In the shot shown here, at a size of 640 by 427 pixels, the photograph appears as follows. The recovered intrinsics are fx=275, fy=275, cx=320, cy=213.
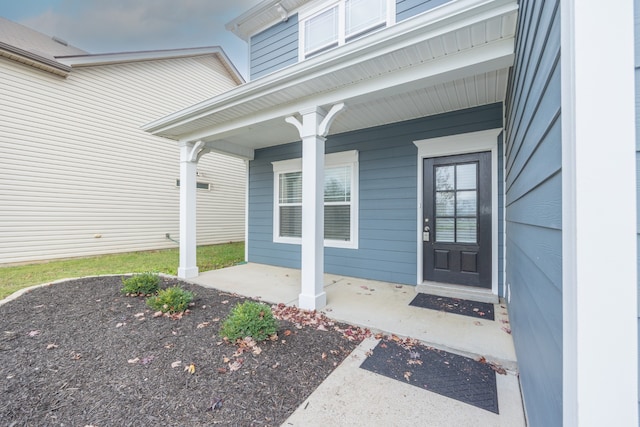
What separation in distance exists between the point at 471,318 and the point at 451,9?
304 centimetres

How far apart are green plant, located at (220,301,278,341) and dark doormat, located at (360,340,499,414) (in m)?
0.91

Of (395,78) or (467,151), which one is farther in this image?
(467,151)

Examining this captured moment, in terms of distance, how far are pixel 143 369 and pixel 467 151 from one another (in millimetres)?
4420

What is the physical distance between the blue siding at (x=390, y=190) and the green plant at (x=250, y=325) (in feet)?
8.36

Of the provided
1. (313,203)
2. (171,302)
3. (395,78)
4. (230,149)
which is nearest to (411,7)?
(395,78)

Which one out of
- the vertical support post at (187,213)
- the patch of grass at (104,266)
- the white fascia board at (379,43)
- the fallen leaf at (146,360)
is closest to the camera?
the white fascia board at (379,43)

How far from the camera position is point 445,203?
410 cm

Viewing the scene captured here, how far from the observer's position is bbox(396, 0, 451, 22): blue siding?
393 cm

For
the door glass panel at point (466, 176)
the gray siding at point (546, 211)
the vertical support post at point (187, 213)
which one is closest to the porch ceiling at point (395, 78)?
the vertical support post at point (187, 213)

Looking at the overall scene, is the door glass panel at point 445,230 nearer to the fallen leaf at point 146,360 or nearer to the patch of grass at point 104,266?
the fallen leaf at point 146,360

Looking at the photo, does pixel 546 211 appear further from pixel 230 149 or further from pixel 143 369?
pixel 230 149

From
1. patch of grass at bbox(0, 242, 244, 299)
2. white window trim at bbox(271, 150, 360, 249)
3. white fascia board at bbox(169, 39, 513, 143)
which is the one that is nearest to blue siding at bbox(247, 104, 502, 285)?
white window trim at bbox(271, 150, 360, 249)

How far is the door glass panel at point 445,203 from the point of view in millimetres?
4043

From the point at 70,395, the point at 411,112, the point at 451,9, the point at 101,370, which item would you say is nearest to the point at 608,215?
the point at 451,9
